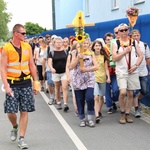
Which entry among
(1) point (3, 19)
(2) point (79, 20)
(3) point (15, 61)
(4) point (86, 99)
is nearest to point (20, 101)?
(3) point (15, 61)

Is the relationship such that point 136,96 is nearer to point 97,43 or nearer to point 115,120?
point 115,120

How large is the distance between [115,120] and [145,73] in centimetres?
116

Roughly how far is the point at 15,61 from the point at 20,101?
2.08 feet

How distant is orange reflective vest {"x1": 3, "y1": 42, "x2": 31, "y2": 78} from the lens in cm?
674

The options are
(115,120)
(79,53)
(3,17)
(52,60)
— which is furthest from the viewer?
(3,17)

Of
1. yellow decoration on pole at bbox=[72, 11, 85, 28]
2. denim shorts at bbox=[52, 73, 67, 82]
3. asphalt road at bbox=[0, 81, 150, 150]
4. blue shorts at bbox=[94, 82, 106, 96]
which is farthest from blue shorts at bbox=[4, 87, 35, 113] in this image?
denim shorts at bbox=[52, 73, 67, 82]

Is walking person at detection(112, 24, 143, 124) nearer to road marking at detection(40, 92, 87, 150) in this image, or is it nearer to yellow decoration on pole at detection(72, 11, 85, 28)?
yellow decoration on pole at detection(72, 11, 85, 28)

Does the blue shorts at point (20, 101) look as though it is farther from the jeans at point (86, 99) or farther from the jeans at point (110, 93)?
the jeans at point (110, 93)

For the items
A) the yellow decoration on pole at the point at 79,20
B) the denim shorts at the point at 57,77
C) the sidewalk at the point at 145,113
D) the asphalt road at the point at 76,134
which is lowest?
the sidewalk at the point at 145,113

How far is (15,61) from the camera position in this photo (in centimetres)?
677

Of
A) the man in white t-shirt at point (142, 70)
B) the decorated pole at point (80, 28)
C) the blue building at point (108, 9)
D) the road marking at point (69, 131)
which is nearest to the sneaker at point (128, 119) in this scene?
the man in white t-shirt at point (142, 70)

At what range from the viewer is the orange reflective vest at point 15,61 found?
6.74 meters

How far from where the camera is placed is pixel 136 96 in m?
9.38

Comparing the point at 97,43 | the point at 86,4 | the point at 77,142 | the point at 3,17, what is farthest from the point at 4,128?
the point at 3,17
